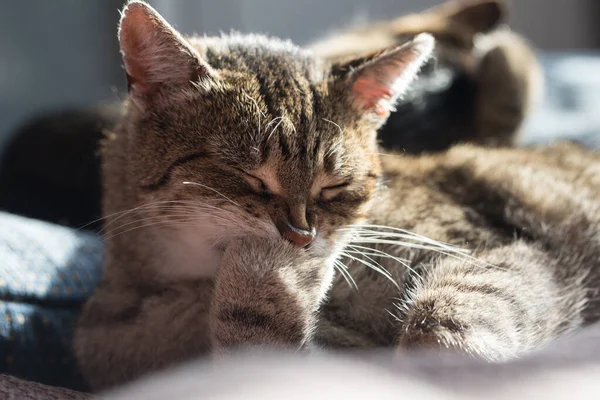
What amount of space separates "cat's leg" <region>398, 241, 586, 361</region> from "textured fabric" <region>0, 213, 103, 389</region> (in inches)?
24.5

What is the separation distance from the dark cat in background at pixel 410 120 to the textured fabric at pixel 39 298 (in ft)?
1.35

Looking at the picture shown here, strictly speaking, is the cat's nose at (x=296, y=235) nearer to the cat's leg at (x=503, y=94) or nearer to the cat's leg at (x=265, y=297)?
the cat's leg at (x=265, y=297)

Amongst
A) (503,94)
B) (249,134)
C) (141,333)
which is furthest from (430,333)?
(503,94)

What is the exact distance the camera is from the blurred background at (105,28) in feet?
7.79

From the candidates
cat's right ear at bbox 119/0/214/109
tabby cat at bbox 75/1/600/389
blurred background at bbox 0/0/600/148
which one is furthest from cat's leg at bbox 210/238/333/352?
blurred background at bbox 0/0/600/148

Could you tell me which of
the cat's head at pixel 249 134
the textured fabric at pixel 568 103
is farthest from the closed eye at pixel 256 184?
the textured fabric at pixel 568 103

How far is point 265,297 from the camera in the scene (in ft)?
2.99

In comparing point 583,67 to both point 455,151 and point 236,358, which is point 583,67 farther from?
point 236,358

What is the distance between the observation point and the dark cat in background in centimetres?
180

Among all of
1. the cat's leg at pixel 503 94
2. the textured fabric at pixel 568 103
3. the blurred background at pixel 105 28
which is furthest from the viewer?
the blurred background at pixel 105 28

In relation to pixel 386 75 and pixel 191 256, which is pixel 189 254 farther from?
pixel 386 75

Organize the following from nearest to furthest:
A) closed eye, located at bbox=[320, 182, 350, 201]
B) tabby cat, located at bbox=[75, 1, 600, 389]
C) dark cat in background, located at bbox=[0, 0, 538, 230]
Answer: tabby cat, located at bbox=[75, 1, 600, 389], closed eye, located at bbox=[320, 182, 350, 201], dark cat in background, located at bbox=[0, 0, 538, 230]

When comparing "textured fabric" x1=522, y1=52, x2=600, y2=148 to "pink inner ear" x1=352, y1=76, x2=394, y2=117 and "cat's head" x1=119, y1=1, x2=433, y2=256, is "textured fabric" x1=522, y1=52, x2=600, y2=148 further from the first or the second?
"cat's head" x1=119, y1=1, x2=433, y2=256

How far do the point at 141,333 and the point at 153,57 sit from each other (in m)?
0.47
